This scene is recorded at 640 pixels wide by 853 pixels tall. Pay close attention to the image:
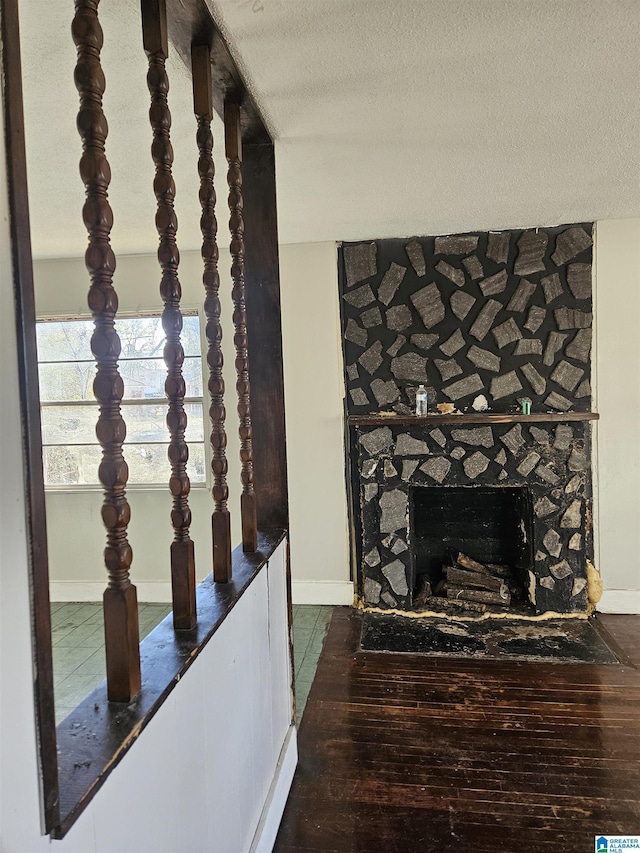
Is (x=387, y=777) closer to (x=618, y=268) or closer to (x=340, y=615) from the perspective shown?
(x=340, y=615)

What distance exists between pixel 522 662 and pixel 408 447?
1.49m

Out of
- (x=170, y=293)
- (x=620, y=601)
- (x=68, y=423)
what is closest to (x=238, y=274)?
(x=170, y=293)

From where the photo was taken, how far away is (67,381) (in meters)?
4.57

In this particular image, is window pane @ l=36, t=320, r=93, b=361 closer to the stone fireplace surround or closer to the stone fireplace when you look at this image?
the stone fireplace

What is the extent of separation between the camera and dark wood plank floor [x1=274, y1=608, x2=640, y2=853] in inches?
82.1

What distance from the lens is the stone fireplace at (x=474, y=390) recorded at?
3.95 meters

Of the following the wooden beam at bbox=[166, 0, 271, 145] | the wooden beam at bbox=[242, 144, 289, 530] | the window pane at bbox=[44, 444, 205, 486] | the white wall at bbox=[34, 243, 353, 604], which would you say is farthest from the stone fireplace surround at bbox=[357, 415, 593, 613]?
the wooden beam at bbox=[166, 0, 271, 145]

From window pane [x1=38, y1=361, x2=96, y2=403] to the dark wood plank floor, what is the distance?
8.90 feet

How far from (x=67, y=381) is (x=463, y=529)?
321cm

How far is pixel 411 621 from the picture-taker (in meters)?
3.96

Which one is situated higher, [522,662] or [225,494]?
[225,494]

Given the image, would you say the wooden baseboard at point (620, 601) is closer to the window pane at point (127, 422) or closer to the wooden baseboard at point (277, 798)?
the wooden baseboard at point (277, 798)

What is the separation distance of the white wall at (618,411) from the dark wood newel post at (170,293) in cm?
334

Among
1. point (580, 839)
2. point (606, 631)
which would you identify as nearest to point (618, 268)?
point (606, 631)
